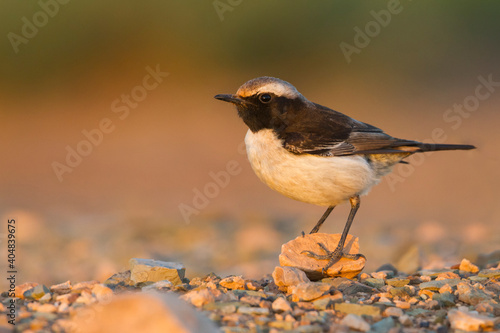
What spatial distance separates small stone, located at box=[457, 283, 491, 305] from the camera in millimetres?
5176

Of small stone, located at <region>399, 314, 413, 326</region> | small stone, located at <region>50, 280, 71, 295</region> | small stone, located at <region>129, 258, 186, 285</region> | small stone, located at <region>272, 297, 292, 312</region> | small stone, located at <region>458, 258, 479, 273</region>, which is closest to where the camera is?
small stone, located at <region>399, 314, 413, 326</region>

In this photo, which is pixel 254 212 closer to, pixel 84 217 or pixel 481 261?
pixel 84 217

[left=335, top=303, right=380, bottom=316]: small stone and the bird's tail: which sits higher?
the bird's tail

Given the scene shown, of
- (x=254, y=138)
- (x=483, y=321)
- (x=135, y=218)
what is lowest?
(x=483, y=321)

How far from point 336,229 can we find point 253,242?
4.45ft

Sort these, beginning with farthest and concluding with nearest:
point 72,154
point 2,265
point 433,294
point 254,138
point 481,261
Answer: point 72,154 → point 2,265 → point 481,261 → point 254,138 → point 433,294

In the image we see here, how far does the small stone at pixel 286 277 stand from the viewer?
5.47 m

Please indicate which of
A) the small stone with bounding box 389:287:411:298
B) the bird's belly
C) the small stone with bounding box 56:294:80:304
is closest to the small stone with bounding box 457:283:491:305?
the small stone with bounding box 389:287:411:298

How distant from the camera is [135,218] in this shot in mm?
9992

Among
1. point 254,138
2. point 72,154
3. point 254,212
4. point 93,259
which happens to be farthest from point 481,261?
point 72,154

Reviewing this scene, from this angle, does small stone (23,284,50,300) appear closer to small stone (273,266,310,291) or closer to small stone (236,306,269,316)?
small stone (236,306,269,316)

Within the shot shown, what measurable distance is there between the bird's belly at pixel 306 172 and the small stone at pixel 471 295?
1.45 metres

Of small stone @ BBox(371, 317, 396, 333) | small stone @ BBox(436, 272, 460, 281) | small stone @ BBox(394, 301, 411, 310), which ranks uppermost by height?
small stone @ BBox(436, 272, 460, 281)

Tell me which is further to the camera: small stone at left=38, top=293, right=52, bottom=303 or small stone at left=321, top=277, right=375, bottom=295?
small stone at left=321, top=277, right=375, bottom=295
